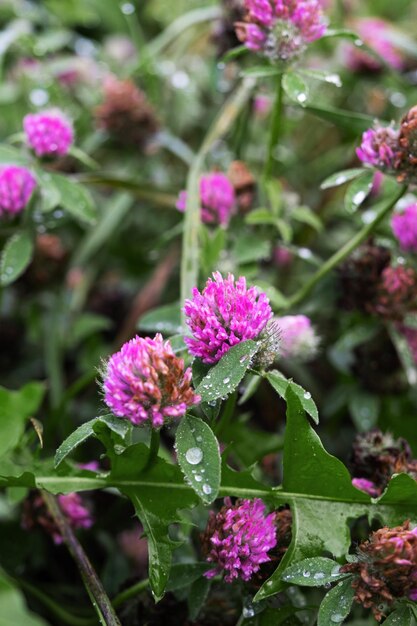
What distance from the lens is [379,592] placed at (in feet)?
1.82

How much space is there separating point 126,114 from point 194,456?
72 centimetres

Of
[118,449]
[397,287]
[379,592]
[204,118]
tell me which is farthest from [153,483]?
[204,118]

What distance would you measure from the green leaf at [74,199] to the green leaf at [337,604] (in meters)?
0.49

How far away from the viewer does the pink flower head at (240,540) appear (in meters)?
0.59

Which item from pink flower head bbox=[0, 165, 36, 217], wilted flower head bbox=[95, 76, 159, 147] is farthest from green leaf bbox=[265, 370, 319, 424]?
wilted flower head bbox=[95, 76, 159, 147]

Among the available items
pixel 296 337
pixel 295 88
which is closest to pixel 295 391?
pixel 296 337

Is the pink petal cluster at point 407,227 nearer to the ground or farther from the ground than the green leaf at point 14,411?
nearer to the ground

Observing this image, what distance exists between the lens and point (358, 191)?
0.74 meters

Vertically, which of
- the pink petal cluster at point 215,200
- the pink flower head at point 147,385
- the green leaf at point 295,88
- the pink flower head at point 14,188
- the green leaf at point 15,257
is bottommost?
the pink petal cluster at point 215,200

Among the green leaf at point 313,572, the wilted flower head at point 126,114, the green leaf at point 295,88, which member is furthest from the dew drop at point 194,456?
the wilted flower head at point 126,114

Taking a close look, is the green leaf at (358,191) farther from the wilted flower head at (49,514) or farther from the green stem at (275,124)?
the wilted flower head at (49,514)

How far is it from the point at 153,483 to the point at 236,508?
0.07m

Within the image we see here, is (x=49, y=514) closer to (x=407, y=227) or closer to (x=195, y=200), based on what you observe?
(x=195, y=200)

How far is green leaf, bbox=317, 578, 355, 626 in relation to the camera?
56cm
